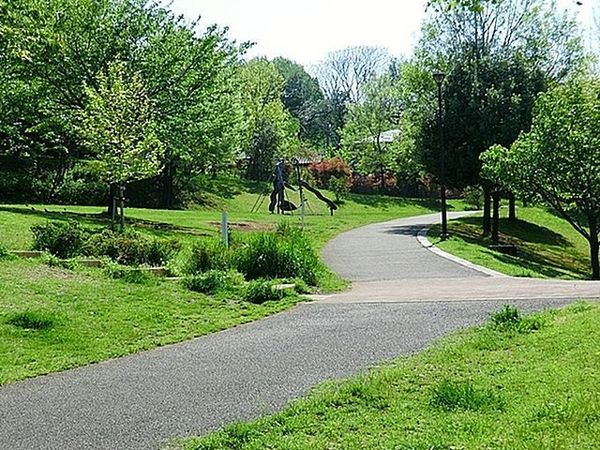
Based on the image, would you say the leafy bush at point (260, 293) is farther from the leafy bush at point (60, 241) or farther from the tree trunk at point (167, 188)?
the tree trunk at point (167, 188)

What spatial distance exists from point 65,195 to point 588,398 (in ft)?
109

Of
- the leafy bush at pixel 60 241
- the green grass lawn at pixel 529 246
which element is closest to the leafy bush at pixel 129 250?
the leafy bush at pixel 60 241

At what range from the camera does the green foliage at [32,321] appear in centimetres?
798

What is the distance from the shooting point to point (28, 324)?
316 inches

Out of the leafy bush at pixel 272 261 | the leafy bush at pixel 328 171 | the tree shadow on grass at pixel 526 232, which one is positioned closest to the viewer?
the leafy bush at pixel 272 261

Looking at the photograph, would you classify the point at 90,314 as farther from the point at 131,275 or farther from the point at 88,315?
the point at 131,275

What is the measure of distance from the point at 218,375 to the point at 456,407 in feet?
8.28

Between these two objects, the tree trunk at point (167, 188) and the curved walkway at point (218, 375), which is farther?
the tree trunk at point (167, 188)

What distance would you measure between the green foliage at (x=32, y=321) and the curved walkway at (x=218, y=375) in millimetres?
1338

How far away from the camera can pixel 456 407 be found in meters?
4.47

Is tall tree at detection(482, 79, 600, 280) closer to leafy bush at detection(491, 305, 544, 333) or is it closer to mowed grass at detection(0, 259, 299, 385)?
mowed grass at detection(0, 259, 299, 385)

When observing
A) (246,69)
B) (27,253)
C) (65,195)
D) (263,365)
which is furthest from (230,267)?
(246,69)

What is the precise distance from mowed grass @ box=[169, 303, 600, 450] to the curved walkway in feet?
1.55

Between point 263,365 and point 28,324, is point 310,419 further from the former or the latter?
point 28,324
